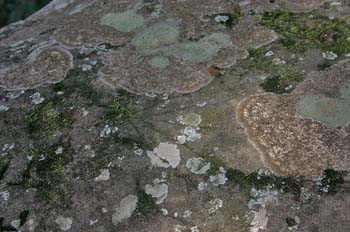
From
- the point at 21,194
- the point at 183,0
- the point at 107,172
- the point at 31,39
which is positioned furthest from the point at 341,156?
the point at 31,39

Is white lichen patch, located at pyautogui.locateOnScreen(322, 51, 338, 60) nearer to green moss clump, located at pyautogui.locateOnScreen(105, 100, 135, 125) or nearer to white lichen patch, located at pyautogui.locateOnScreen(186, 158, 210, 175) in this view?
white lichen patch, located at pyautogui.locateOnScreen(186, 158, 210, 175)

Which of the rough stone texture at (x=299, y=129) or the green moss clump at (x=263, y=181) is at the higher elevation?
the rough stone texture at (x=299, y=129)

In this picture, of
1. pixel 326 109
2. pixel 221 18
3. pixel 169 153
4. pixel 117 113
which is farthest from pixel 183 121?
pixel 221 18

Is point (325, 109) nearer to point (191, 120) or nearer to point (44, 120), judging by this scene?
point (191, 120)

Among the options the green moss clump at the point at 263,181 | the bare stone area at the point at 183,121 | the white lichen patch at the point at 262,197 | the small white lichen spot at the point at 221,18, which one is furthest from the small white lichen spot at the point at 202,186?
the small white lichen spot at the point at 221,18

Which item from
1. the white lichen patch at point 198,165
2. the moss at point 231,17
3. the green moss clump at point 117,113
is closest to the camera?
the white lichen patch at point 198,165

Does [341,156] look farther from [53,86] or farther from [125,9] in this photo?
[125,9]

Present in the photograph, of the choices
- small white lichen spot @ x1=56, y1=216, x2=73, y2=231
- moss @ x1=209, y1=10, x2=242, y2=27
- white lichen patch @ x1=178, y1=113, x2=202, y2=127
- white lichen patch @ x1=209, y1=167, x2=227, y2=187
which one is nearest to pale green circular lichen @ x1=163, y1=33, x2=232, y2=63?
moss @ x1=209, y1=10, x2=242, y2=27

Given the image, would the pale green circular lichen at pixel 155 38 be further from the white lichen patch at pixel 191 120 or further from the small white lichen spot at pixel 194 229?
the small white lichen spot at pixel 194 229
